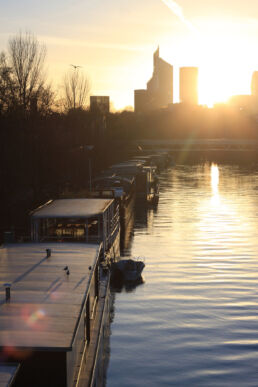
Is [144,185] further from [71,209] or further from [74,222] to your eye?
[71,209]

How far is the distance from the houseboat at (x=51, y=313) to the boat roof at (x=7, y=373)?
2cm

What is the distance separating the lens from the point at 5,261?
23125mm

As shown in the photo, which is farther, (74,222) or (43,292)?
(74,222)

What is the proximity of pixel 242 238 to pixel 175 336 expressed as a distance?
88.3 ft

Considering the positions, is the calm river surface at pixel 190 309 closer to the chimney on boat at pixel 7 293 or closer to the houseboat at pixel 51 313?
the houseboat at pixel 51 313

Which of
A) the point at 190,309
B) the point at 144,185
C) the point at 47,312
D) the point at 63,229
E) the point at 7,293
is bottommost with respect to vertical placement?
the point at 190,309

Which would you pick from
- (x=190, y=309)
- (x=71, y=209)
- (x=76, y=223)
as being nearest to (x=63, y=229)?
(x=76, y=223)

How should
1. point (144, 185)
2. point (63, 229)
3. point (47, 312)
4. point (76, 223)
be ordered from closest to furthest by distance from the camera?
point (47, 312), point (63, 229), point (76, 223), point (144, 185)

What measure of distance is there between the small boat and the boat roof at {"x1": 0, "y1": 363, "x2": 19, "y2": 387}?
24335mm

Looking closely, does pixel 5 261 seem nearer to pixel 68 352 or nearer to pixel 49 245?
pixel 49 245

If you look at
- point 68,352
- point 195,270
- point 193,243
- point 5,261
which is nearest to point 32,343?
point 68,352

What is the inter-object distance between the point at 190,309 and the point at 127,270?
7.10m

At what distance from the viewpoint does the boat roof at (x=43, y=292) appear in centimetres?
1485

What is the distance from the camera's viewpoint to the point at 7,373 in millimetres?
12867
